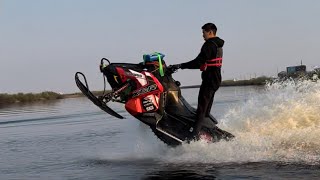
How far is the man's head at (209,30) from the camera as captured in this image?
8.41 metres

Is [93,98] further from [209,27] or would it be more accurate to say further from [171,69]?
[209,27]

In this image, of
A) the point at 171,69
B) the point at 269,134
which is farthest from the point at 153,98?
the point at 269,134

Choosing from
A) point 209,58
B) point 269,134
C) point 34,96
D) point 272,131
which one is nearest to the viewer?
point 209,58

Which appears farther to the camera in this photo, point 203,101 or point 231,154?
point 203,101

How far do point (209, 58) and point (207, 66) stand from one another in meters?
0.16

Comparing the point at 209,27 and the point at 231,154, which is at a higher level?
the point at 209,27

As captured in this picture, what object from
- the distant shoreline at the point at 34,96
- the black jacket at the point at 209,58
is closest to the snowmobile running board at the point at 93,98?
the black jacket at the point at 209,58

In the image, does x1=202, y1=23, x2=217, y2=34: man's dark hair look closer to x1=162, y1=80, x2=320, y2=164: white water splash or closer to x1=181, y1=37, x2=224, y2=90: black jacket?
x1=181, y1=37, x2=224, y2=90: black jacket

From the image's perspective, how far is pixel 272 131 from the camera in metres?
9.23

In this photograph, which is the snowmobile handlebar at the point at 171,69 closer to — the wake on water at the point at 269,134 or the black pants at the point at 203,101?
the black pants at the point at 203,101

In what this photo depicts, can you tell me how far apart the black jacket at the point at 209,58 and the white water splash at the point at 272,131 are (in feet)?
3.55

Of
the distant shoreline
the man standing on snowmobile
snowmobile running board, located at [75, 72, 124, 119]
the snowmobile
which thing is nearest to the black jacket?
the man standing on snowmobile

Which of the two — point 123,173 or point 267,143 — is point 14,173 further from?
point 267,143

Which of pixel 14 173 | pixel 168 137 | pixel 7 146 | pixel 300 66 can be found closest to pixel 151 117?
pixel 168 137
